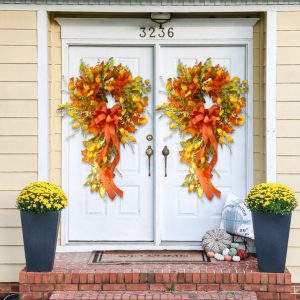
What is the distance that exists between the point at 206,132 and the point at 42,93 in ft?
5.33

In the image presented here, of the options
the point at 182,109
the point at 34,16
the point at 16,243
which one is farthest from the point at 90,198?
the point at 34,16

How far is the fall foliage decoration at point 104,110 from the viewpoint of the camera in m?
6.42

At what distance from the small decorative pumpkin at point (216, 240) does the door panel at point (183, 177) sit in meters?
0.24

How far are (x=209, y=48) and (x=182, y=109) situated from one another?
0.65 m

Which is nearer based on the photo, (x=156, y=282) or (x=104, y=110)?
(x=156, y=282)

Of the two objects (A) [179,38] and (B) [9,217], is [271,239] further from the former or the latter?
(B) [9,217]

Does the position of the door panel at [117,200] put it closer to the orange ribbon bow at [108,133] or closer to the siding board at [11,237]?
the orange ribbon bow at [108,133]

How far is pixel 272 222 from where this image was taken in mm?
5641

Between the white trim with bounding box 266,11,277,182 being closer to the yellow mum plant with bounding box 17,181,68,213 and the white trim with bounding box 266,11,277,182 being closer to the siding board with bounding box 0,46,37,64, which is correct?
the yellow mum plant with bounding box 17,181,68,213

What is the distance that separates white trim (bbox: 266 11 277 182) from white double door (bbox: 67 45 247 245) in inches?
15.8

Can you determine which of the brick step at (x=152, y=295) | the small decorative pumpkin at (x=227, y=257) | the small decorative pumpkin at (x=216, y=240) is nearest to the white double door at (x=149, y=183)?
the small decorative pumpkin at (x=216, y=240)

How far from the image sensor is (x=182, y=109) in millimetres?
6445

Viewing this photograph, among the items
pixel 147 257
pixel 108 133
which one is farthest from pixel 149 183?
pixel 147 257

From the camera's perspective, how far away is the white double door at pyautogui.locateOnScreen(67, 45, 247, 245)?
646cm
